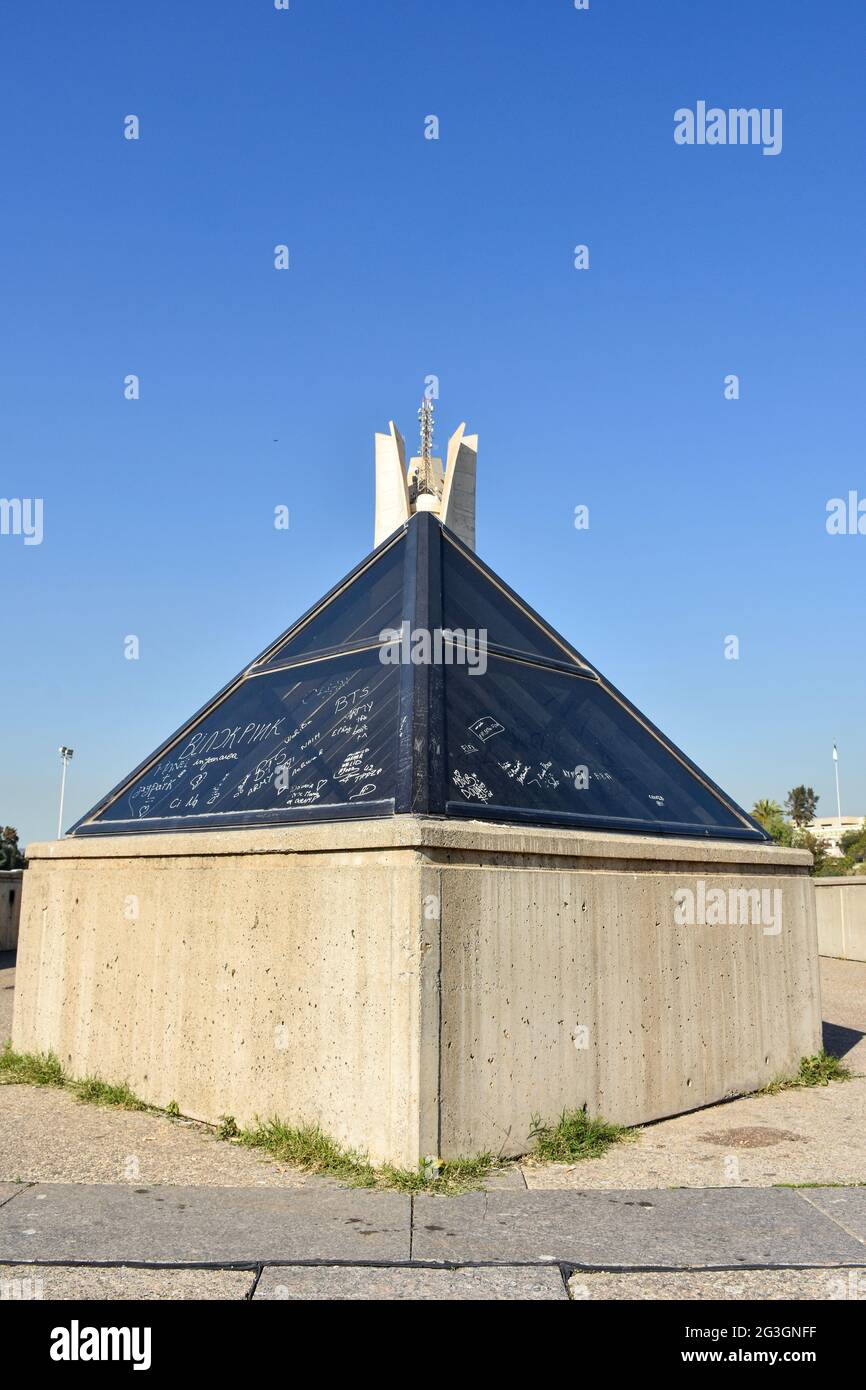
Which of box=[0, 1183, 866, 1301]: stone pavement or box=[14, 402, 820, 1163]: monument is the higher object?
box=[14, 402, 820, 1163]: monument

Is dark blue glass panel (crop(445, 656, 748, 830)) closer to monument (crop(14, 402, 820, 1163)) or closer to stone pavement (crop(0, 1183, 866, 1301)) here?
monument (crop(14, 402, 820, 1163))

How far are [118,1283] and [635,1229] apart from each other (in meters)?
2.16

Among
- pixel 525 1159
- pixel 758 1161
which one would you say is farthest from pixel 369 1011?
pixel 758 1161

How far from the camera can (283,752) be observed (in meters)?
8.05

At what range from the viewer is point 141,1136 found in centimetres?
638

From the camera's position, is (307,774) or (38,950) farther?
(38,950)

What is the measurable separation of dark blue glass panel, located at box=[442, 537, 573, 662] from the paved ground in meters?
4.11

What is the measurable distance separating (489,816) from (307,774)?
5.05ft

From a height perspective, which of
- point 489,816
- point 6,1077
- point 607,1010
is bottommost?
point 6,1077

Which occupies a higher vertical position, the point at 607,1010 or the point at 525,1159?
the point at 607,1010

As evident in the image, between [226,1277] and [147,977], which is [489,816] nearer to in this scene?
[147,977]

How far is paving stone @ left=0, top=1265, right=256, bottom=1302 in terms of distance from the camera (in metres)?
3.63

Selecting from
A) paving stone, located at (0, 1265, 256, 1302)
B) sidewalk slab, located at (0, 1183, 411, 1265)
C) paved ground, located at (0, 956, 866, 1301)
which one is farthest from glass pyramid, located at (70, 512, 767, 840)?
paving stone, located at (0, 1265, 256, 1302)
